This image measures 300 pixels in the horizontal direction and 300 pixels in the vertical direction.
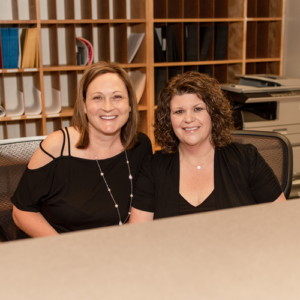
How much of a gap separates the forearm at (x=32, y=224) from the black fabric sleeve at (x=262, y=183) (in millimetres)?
850

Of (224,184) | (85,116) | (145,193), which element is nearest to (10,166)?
A: (85,116)

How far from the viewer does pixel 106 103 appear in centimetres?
166

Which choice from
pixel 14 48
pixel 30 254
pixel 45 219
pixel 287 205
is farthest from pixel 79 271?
pixel 14 48

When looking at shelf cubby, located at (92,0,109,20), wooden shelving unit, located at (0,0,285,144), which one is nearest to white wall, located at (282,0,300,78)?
wooden shelving unit, located at (0,0,285,144)

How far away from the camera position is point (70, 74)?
332 centimetres

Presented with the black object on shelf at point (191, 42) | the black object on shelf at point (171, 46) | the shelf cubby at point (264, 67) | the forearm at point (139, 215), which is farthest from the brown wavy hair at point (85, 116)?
the shelf cubby at point (264, 67)

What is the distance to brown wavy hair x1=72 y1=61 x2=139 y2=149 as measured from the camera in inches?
65.9

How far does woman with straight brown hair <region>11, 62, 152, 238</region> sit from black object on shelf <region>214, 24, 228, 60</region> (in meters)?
2.03

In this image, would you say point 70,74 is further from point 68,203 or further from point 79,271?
point 79,271

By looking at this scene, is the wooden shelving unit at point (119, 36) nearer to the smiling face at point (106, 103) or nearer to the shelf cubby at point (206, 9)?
the shelf cubby at point (206, 9)

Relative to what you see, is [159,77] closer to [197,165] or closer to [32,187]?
[197,165]

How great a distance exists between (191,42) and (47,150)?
7.29 ft

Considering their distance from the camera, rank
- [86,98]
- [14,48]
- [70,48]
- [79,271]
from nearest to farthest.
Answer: [79,271] < [86,98] < [14,48] < [70,48]

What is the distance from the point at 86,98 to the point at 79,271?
153 cm
